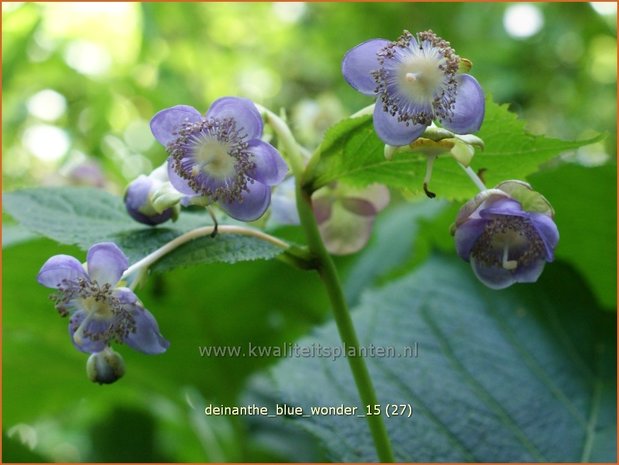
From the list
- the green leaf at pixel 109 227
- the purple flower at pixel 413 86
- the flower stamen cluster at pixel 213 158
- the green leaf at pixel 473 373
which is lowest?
the green leaf at pixel 473 373

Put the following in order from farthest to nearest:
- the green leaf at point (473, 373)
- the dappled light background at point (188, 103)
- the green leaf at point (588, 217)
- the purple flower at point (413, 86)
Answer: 1. the dappled light background at point (188, 103)
2. the green leaf at point (588, 217)
3. the green leaf at point (473, 373)
4. the purple flower at point (413, 86)

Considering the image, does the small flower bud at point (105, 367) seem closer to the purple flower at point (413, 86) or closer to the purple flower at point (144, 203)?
the purple flower at point (144, 203)

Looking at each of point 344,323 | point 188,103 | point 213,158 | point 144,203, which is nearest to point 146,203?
point 144,203

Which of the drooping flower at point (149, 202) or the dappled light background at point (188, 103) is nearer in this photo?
the drooping flower at point (149, 202)

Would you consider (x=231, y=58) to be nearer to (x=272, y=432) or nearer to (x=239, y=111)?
(x=272, y=432)

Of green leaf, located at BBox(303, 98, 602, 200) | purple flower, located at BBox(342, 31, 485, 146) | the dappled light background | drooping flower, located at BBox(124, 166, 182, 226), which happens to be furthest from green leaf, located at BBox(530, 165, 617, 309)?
drooping flower, located at BBox(124, 166, 182, 226)

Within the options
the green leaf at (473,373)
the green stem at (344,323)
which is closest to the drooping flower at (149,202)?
the green stem at (344,323)

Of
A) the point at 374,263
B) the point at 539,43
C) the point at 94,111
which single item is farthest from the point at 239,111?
the point at 539,43

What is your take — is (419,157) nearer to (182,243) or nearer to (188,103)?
(182,243)
